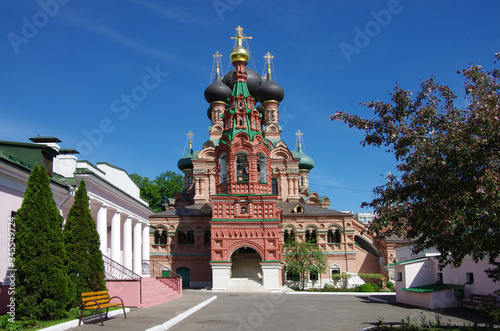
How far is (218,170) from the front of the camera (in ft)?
130

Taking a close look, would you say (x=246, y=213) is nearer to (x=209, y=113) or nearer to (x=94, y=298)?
(x=209, y=113)

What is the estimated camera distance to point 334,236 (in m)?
43.6

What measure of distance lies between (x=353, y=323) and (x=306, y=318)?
1924 millimetres

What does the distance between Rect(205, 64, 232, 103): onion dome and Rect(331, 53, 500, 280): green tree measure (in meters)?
43.7

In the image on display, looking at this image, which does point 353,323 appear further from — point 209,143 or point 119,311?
point 209,143

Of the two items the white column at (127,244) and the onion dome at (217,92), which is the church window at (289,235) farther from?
the white column at (127,244)

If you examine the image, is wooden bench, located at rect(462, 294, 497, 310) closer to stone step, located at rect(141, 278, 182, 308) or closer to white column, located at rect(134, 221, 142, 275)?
stone step, located at rect(141, 278, 182, 308)

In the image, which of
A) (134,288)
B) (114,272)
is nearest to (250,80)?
(114,272)

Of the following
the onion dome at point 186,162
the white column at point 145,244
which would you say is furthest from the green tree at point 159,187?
the white column at point 145,244

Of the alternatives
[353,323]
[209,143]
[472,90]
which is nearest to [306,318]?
[353,323]

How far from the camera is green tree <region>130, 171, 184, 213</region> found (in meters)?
64.3

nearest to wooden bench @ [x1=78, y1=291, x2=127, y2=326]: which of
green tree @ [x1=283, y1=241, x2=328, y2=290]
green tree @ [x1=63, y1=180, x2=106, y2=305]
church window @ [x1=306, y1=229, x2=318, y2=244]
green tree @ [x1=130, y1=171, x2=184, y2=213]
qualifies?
green tree @ [x1=63, y1=180, x2=106, y2=305]

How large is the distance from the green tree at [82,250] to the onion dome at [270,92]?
131ft

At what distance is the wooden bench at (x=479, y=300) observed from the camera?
57.7ft
